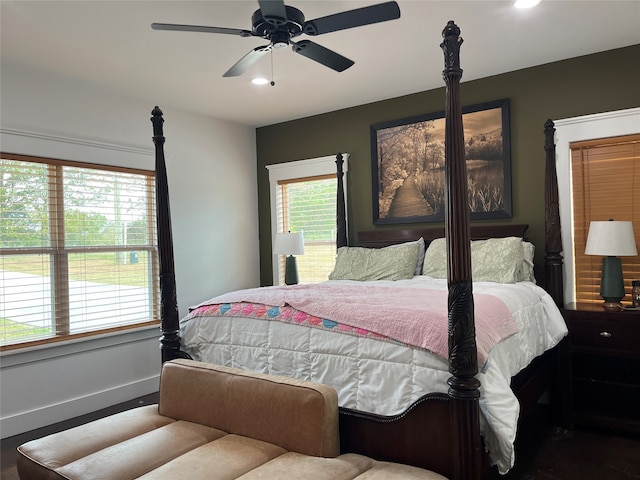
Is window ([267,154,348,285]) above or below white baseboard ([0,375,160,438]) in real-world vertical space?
above

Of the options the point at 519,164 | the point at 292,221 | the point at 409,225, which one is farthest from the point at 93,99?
the point at 519,164

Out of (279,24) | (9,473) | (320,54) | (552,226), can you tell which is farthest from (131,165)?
(552,226)

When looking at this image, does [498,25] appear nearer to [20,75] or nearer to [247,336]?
[247,336]

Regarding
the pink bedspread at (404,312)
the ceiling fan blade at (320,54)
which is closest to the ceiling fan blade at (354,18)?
the ceiling fan blade at (320,54)

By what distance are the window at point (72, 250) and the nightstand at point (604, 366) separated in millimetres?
3465

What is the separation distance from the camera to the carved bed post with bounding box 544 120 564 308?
353 cm

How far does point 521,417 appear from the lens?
102 inches

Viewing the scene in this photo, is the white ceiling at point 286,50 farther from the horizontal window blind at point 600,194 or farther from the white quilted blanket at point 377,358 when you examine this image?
the white quilted blanket at point 377,358

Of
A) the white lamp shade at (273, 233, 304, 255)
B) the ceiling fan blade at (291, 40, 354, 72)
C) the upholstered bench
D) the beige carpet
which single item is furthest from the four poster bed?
the white lamp shade at (273, 233, 304, 255)

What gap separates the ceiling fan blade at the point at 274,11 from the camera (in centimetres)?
216

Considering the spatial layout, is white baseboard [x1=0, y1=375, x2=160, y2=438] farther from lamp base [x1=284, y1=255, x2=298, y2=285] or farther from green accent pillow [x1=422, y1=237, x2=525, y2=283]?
green accent pillow [x1=422, y1=237, x2=525, y2=283]

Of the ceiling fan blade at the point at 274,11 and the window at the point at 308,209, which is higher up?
the ceiling fan blade at the point at 274,11

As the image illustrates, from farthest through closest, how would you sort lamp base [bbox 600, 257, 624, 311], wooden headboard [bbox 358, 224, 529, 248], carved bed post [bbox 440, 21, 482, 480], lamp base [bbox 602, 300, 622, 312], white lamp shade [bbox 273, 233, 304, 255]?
white lamp shade [bbox 273, 233, 304, 255] < wooden headboard [bbox 358, 224, 529, 248] < lamp base [bbox 600, 257, 624, 311] < lamp base [bbox 602, 300, 622, 312] < carved bed post [bbox 440, 21, 482, 480]

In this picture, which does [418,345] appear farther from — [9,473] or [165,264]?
[9,473]
